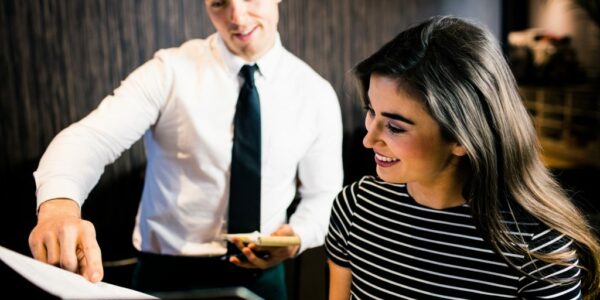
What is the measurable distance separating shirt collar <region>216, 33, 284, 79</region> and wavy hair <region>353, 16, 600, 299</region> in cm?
58

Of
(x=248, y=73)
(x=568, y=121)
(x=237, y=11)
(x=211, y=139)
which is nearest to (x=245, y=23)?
(x=237, y=11)

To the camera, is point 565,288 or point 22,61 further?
point 22,61

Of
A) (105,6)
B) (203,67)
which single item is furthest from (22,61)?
(203,67)

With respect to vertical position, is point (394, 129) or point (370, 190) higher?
point (394, 129)

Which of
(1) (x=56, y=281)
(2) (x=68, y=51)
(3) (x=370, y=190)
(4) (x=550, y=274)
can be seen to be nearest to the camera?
(1) (x=56, y=281)

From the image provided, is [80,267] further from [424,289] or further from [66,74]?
[66,74]

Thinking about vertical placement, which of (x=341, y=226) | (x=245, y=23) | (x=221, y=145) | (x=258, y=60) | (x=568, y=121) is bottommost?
(x=568, y=121)

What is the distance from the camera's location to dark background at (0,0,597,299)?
215 centimetres

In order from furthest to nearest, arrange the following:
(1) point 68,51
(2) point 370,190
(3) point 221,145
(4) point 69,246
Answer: (1) point 68,51 → (3) point 221,145 → (2) point 370,190 → (4) point 69,246

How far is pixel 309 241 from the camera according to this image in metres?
1.75

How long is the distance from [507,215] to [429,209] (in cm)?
17

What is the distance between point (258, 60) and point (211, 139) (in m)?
0.29

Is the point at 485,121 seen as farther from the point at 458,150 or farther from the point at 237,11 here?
the point at 237,11

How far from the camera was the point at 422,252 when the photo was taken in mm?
1244
